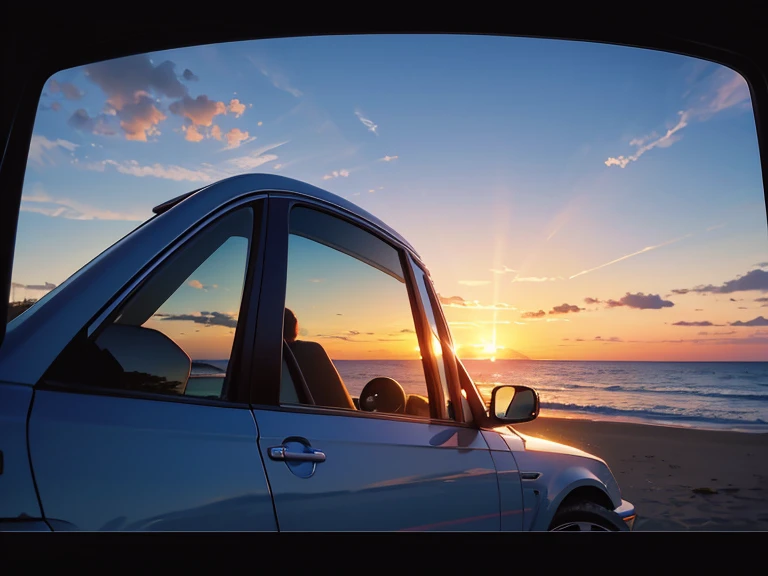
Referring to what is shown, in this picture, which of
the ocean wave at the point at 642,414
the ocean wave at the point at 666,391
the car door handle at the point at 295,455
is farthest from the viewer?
the ocean wave at the point at 666,391

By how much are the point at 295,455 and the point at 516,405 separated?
1459 mm

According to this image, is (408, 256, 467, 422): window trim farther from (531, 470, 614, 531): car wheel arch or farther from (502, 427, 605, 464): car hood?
(531, 470, 614, 531): car wheel arch

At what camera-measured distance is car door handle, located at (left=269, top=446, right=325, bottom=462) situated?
156cm

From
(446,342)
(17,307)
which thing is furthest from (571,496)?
(17,307)

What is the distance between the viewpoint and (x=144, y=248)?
1471 millimetres

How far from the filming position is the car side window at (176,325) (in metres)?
1.33

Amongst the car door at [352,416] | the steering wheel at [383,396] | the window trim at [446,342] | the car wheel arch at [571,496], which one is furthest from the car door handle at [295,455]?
the car wheel arch at [571,496]

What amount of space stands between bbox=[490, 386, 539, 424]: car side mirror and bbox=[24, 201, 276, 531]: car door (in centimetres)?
145

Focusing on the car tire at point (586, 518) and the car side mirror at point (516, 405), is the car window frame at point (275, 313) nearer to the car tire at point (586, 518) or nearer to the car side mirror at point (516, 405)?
the car side mirror at point (516, 405)

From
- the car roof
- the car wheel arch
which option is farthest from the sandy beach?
the car roof

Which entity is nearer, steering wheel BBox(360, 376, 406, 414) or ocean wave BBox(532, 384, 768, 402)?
steering wheel BBox(360, 376, 406, 414)

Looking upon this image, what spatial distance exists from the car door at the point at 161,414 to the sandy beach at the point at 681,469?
409 centimetres

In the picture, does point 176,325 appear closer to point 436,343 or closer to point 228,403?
point 228,403
